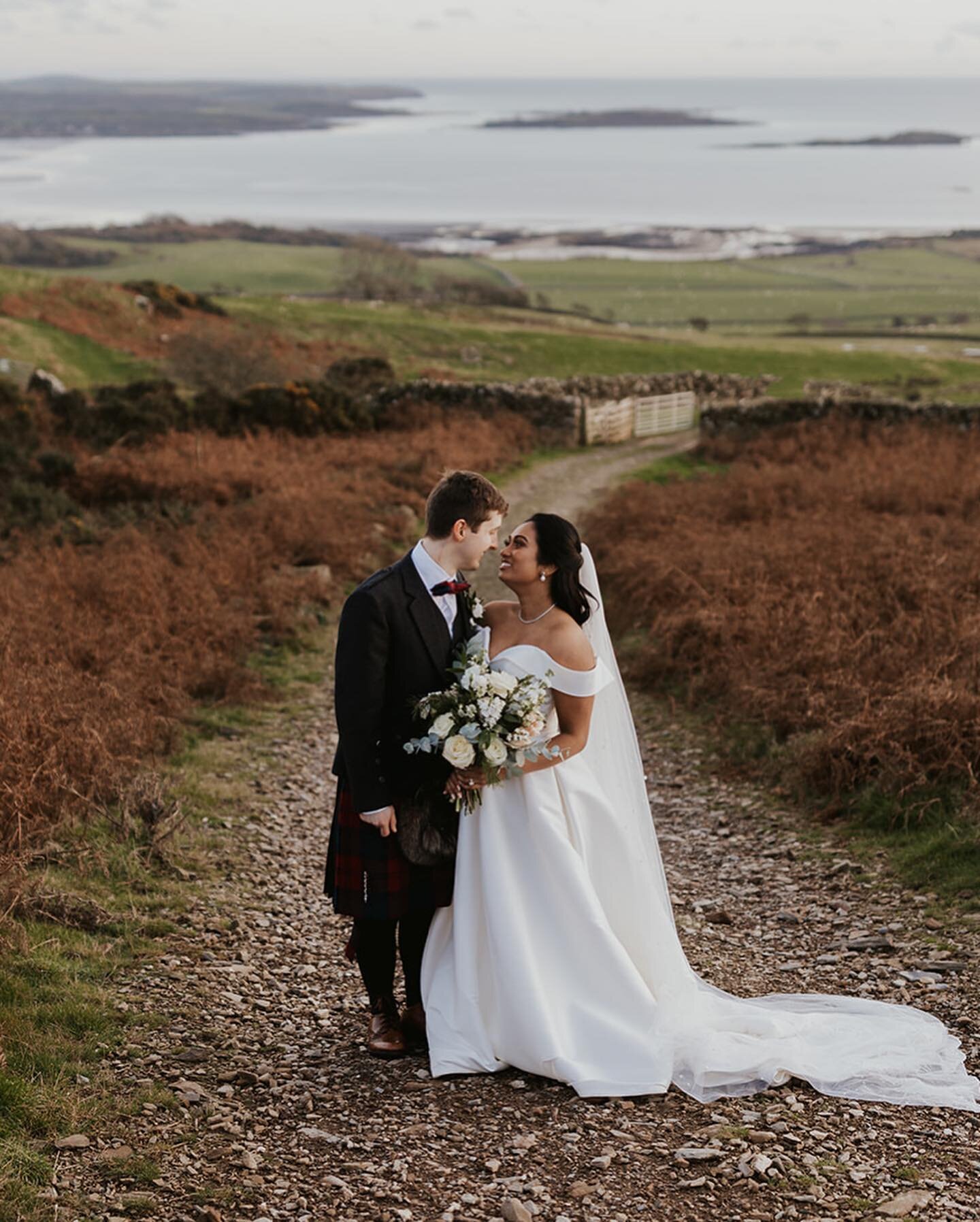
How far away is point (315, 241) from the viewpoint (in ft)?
458

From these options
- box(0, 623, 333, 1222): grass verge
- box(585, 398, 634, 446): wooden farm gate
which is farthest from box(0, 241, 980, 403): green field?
box(0, 623, 333, 1222): grass verge

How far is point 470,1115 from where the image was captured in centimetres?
530

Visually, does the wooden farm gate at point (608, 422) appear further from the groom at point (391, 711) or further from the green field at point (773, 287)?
the green field at point (773, 287)

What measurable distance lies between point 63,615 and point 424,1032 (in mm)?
7857

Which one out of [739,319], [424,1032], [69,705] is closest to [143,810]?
[69,705]

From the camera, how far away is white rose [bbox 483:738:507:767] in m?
5.39

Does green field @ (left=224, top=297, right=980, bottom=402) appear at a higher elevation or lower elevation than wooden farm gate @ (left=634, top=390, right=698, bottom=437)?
higher

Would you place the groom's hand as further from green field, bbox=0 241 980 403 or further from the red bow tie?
green field, bbox=0 241 980 403

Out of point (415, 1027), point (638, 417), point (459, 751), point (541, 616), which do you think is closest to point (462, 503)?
point (541, 616)

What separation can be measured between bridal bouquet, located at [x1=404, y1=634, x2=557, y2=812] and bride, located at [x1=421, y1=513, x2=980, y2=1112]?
0.15 m

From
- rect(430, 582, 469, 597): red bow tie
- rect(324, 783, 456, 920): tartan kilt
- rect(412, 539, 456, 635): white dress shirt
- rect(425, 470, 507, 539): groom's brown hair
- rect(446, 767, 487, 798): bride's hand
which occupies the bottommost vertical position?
rect(324, 783, 456, 920): tartan kilt

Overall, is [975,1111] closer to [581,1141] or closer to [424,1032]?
[581,1141]

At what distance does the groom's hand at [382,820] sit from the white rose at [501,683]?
27.8 inches

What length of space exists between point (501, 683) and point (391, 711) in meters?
0.54
